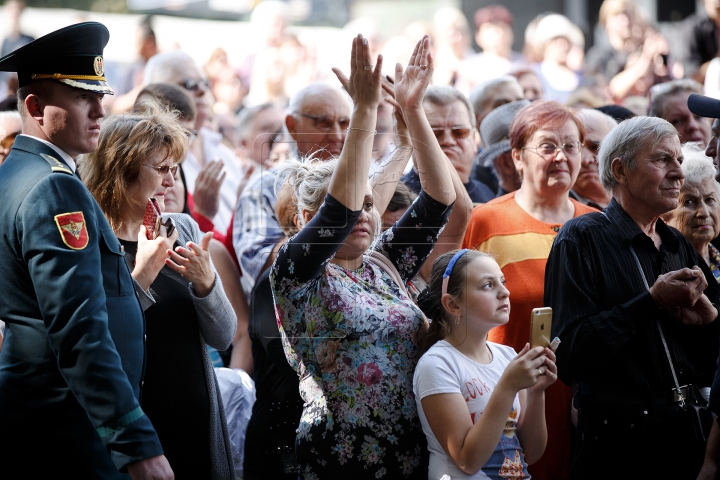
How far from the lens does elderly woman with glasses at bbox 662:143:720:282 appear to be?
3.31 metres

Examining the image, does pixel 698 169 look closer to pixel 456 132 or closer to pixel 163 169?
pixel 456 132

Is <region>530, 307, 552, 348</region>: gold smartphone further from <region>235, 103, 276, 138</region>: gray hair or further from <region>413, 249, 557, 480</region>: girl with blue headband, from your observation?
<region>235, 103, 276, 138</region>: gray hair

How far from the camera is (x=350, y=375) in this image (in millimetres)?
2451

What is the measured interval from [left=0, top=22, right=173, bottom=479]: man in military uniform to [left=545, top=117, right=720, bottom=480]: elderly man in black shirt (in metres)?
1.35

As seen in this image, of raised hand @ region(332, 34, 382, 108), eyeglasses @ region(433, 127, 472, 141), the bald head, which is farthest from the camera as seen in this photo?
the bald head

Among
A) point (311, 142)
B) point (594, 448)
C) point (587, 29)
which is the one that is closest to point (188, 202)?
point (311, 142)

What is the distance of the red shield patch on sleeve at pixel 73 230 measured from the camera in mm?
2018

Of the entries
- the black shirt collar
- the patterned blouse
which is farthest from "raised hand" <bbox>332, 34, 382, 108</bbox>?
the black shirt collar

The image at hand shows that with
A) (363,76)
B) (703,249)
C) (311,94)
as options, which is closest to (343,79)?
(363,76)

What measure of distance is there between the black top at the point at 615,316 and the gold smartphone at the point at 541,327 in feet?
0.99

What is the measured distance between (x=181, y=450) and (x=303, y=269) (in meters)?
0.75

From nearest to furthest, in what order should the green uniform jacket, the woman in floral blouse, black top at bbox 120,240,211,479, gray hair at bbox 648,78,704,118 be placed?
the green uniform jacket < the woman in floral blouse < black top at bbox 120,240,211,479 < gray hair at bbox 648,78,704,118

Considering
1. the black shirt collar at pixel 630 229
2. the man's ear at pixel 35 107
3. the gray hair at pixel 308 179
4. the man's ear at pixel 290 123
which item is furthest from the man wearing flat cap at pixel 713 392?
the man's ear at pixel 35 107

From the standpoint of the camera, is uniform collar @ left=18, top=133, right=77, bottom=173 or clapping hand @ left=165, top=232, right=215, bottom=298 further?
clapping hand @ left=165, top=232, right=215, bottom=298
